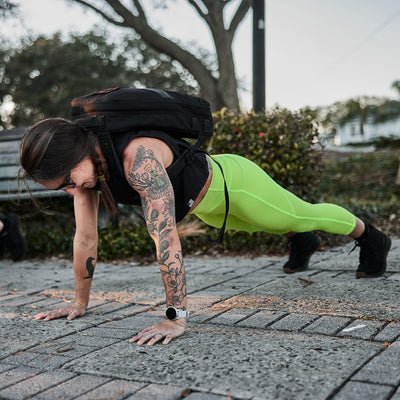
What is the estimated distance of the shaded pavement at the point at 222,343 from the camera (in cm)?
172

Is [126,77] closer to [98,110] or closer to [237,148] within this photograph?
[237,148]

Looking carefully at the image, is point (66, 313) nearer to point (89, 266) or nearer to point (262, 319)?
point (89, 266)

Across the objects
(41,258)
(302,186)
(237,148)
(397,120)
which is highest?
(397,120)

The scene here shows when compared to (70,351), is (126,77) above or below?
above

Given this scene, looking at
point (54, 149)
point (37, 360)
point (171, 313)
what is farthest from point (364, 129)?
point (37, 360)

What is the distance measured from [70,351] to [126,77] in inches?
886

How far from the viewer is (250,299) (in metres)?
2.97

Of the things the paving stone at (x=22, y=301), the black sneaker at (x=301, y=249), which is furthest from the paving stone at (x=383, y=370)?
the paving stone at (x=22, y=301)

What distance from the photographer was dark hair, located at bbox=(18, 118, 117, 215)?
2264 millimetres

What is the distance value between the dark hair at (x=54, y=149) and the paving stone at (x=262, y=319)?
3.60 ft

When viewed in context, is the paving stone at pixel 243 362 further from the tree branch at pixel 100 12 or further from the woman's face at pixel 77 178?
the tree branch at pixel 100 12

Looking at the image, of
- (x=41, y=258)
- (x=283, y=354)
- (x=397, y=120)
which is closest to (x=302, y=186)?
(x=41, y=258)

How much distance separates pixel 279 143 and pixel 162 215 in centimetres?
288

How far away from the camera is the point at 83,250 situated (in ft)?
9.30
